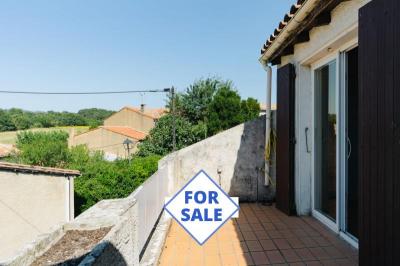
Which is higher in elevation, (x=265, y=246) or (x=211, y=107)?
(x=211, y=107)

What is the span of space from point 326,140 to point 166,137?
63.8 ft

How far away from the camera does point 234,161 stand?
645 cm

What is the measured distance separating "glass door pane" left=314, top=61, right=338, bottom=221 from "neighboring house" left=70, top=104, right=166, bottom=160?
26.5 metres

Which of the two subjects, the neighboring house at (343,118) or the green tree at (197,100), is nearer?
the neighboring house at (343,118)

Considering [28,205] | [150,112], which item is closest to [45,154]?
[28,205]

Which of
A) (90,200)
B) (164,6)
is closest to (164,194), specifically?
(164,6)

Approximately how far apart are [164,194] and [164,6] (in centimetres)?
895

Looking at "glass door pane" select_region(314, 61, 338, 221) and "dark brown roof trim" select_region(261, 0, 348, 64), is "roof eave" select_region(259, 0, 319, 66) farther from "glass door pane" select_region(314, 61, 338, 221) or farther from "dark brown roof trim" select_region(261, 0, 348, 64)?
"glass door pane" select_region(314, 61, 338, 221)

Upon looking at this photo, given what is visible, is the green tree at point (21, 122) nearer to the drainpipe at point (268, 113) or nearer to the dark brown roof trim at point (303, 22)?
the drainpipe at point (268, 113)

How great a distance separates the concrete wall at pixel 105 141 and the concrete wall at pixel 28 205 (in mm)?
22616

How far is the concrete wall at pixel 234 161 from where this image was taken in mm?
6409

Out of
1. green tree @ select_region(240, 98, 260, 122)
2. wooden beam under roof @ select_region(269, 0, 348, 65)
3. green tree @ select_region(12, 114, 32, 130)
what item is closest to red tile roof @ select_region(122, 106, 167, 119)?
green tree @ select_region(240, 98, 260, 122)

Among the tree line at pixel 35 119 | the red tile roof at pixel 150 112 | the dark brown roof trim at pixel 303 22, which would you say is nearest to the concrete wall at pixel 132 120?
the red tile roof at pixel 150 112

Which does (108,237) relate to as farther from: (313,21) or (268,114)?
(268,114)
